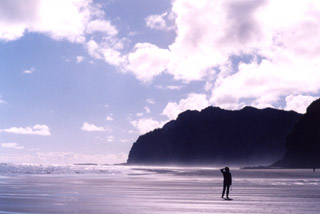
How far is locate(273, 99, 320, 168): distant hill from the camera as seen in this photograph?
124 meters

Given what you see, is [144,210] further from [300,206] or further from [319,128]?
[319,128]

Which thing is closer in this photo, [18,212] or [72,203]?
[18,212]

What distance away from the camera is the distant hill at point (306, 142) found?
12388cm

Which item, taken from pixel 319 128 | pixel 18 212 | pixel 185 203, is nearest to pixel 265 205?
pixel 185 203

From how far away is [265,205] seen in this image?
62.7 feet

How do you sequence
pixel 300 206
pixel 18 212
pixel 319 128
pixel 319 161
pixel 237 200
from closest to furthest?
pixel 18 212
pixel 300 206
pixel 237 200
pixel 319 161
pixel 319 128

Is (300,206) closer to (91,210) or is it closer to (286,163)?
(91,210)

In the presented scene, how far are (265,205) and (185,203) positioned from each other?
399 centimetres

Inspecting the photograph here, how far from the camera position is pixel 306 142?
12875 cm

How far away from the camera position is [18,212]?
55.2ft

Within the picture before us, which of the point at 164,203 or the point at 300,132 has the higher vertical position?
the point at 300,132

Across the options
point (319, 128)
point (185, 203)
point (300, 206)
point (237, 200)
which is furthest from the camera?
point (319, 128)

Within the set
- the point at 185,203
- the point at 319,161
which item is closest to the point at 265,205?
the point at 185,203

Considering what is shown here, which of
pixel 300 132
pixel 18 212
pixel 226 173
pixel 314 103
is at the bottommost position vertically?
pixel 18 212
